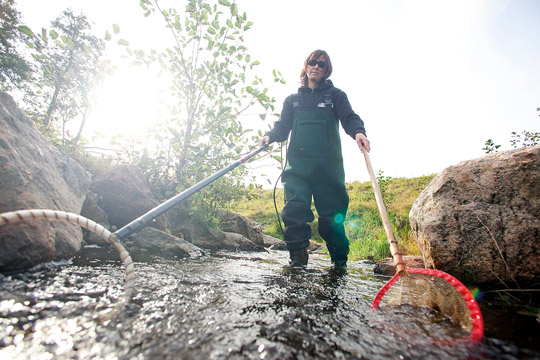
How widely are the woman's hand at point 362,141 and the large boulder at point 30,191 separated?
339 cm

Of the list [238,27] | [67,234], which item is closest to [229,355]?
[67,234]

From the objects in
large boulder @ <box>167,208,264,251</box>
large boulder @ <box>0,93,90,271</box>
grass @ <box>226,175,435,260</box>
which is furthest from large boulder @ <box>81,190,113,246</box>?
grass @ <box>226,175,435,260</box>

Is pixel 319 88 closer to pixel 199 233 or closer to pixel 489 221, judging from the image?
pixel 489 221

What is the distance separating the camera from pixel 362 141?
10.2 ft

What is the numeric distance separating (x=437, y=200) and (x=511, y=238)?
668 mm

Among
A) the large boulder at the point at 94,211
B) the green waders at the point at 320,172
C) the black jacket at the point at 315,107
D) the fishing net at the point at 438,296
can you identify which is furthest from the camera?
the large boulder at the point at 94,211

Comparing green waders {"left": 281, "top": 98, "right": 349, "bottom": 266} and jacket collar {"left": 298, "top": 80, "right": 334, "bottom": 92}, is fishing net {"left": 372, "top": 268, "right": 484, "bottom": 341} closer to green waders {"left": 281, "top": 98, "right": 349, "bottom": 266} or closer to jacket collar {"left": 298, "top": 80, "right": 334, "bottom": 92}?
green waders {"left": 281, "top": 98, "right": 349, "bottom": 266}

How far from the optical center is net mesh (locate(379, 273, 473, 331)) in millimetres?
1562

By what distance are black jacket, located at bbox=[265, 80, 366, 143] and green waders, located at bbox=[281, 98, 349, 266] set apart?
159mm

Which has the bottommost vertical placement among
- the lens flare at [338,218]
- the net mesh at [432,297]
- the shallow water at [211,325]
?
the shallow water at [211,325]

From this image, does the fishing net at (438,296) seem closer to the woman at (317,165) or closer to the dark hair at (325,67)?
the woman at (317,165)

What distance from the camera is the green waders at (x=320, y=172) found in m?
3.70

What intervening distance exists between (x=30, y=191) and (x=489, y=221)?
434cm

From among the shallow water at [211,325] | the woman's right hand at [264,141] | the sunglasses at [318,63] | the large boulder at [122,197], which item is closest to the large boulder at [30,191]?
the shallow water at [211,325]
